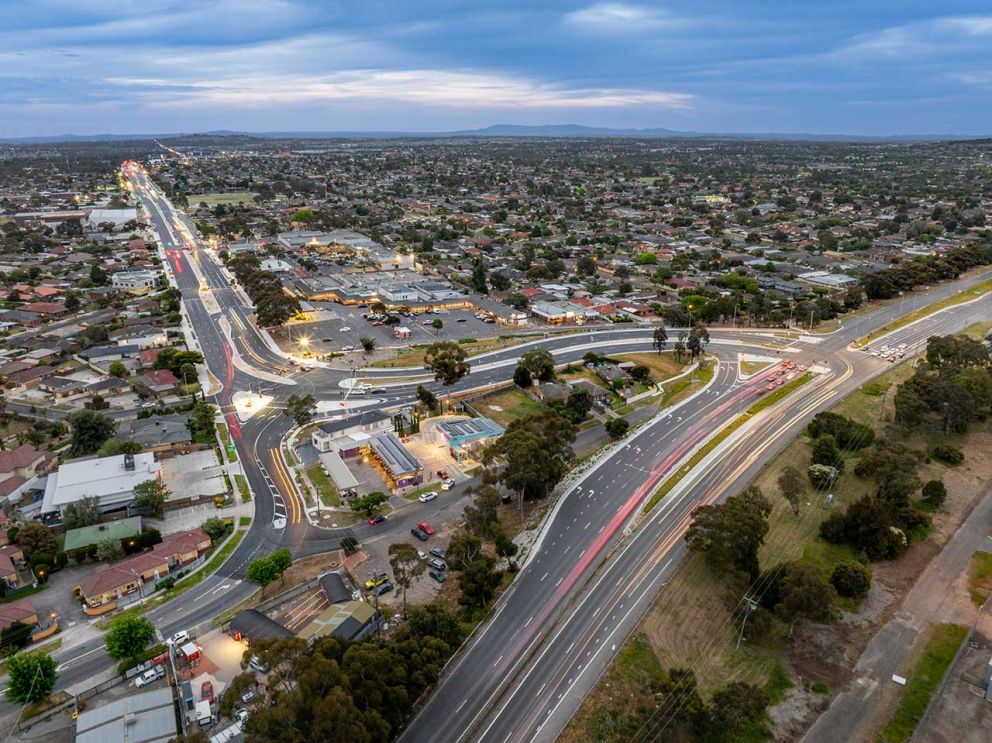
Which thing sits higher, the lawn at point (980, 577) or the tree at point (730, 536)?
the tree at point (730, 536)

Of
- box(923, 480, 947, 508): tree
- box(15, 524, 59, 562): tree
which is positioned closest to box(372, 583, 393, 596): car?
box(15, 524, 59, 562): tree

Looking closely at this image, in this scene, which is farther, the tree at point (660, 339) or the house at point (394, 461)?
the tree at point (660, 339)

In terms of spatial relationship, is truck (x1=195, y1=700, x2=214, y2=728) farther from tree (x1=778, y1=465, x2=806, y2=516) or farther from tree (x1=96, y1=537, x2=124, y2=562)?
tree (x1=778, y1=465, x2=806, y2=516)

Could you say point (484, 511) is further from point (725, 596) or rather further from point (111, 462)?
point (111, 462)

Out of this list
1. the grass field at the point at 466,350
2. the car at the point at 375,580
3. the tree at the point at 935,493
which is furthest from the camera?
the grass field at the point at 466,350

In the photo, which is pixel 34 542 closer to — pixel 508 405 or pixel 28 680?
pixel 28 680

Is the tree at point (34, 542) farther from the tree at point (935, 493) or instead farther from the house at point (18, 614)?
the tree at point (935, 493)

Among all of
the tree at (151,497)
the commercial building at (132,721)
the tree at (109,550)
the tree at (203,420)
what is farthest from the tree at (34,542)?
the tree at (203,420)

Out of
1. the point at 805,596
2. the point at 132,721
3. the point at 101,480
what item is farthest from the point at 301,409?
the point at 805,596
